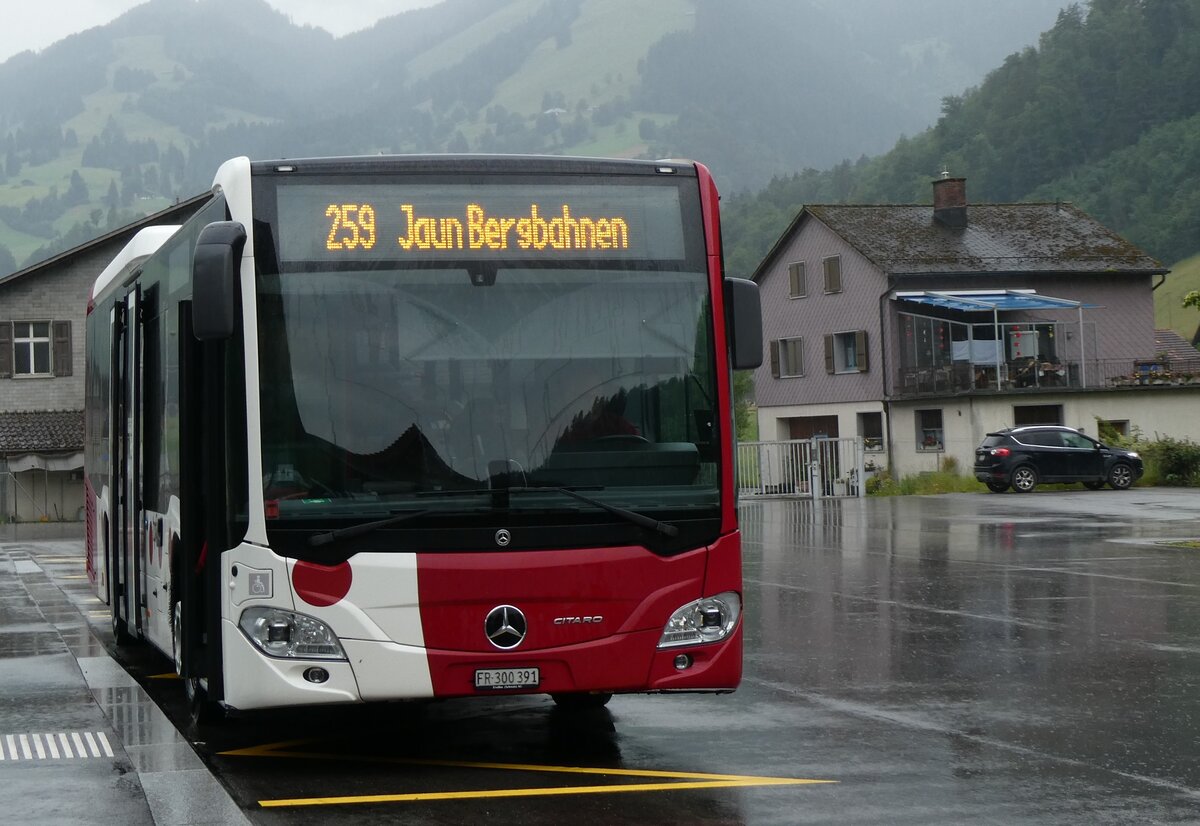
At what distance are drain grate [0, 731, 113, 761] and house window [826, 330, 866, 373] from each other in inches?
2125

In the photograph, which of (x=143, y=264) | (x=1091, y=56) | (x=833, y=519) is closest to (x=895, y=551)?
(x=833, y=519)

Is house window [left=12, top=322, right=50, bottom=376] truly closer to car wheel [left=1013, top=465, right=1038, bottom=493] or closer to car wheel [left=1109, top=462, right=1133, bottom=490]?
car wheel [left=1013, top=465, right=1038, bottom=493]

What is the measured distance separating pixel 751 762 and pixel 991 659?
174 inches

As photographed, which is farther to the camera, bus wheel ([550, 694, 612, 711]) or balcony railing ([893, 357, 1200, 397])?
balcony railing ([893, 357, 1200, 397])

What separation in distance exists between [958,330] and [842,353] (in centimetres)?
612

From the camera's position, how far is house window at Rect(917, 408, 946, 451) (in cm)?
5653

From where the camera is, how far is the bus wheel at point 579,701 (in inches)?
384

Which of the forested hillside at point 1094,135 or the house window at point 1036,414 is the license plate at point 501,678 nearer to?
the house window at point 1036,414

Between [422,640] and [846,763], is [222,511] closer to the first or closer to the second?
[422,640]

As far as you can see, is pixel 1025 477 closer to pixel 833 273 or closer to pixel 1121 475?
pixel 1121 475

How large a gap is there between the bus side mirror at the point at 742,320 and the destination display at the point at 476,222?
0.36 metres

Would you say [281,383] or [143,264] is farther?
[143,264]

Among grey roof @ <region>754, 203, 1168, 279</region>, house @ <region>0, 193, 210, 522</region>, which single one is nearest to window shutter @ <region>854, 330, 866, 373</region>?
grey roof @ <region>754, 203, 1168, 279</region>

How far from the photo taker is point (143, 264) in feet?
36.9
